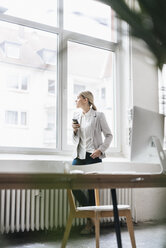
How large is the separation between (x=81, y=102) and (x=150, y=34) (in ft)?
12.2

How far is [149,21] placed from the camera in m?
0.25

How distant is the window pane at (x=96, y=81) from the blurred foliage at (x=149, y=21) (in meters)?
4.35

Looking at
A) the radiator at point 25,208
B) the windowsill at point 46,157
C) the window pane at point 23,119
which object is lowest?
the radiator at point 25,208

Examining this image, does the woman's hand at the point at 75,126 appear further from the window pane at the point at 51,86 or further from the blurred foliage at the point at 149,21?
the blurred foliage at the point at 149,21

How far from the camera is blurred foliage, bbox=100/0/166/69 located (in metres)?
0.24

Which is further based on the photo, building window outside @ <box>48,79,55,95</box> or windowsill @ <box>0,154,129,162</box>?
building window outside @ <box>48,79,55,95</box>

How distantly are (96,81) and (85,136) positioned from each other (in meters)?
1.21

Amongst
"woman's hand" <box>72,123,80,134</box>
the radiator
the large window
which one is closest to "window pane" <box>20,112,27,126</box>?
the large window

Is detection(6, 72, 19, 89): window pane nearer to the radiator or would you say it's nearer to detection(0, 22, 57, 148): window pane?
detection(0, 22, 57, 148): window pane

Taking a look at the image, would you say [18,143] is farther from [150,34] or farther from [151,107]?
[150,34]

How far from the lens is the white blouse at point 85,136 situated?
3914 mm

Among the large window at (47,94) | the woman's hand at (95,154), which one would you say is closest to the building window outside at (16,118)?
the large window at (47,94)

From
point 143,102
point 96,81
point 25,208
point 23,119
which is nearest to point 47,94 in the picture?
point 23,119

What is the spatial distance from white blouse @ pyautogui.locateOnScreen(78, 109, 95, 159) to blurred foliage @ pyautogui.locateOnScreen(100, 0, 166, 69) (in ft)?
12.0
